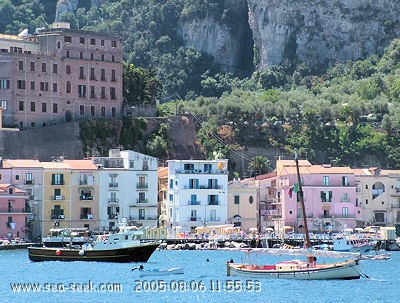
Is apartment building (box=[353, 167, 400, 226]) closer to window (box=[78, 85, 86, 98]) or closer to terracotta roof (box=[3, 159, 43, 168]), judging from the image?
window (box=[78, 85, 86, 98])

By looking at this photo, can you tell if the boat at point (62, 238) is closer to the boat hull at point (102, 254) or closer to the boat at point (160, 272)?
the boat hull at point (102, 254)

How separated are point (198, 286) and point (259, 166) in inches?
2644

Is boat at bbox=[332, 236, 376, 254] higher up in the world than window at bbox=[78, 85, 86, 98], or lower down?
lower down

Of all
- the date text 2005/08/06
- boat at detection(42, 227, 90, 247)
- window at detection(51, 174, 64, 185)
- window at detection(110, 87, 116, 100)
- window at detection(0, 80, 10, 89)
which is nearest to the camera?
the date text 2005/08/06

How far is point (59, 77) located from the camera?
163250 mm

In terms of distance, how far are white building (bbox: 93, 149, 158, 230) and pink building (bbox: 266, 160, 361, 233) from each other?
12.2 m

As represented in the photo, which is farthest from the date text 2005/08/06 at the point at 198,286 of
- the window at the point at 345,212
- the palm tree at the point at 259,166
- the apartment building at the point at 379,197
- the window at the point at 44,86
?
the palm tree at the point at 259,166

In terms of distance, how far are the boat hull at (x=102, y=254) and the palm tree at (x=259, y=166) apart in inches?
1931

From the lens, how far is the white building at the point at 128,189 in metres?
150

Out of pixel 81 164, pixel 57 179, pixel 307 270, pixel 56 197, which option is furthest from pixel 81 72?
pixel 307 270

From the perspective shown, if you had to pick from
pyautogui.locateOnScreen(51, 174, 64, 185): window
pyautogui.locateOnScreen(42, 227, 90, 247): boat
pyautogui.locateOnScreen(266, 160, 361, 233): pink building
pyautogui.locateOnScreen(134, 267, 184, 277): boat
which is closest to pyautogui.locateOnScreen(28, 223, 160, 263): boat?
pyautogui.locateOnScreen(134, 267, 184, 277): boat

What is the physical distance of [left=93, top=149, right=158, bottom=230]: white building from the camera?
150 m

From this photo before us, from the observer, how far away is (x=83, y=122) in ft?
537

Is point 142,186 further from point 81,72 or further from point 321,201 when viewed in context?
point 81,72
